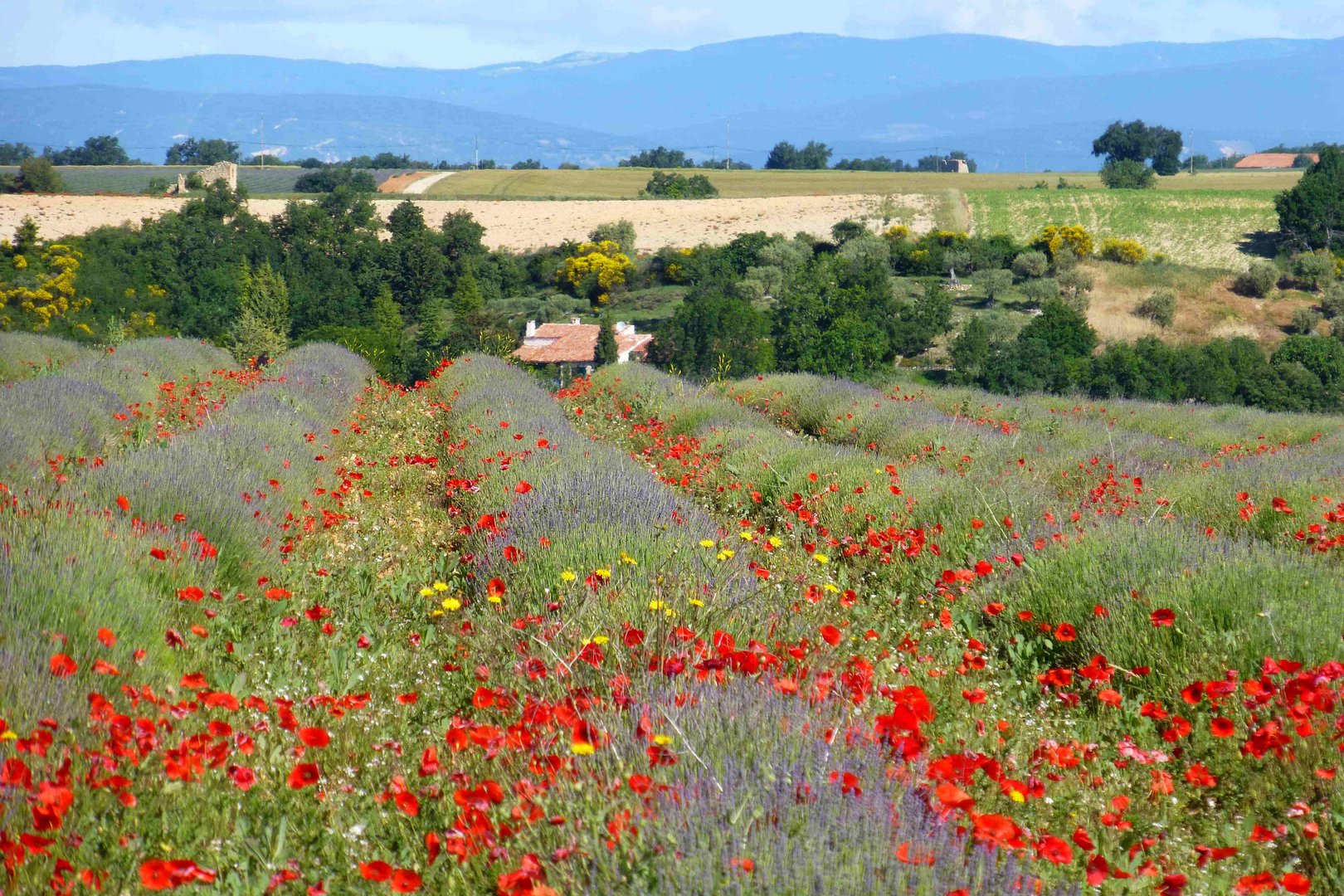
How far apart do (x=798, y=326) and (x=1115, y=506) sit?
3469cm

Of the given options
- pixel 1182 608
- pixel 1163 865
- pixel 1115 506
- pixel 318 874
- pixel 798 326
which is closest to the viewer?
pixel 318 874

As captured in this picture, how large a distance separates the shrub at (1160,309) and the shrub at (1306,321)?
5.04 metres

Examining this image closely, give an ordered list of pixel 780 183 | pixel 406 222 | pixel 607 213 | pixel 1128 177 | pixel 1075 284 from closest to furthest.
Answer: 1. pixel 1075 284
2. pixel 406 222
3. pixel 607 213
4. pixel 1128 177
5. pixel 780 183

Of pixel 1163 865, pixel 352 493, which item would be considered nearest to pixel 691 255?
pixel 352 493

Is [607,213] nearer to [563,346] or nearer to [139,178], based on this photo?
[563,346]

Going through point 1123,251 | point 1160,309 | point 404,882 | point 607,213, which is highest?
point 607,213

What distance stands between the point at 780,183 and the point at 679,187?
1018 centimetres

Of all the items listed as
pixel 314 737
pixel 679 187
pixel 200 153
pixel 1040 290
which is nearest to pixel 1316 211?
pixel 1040 290

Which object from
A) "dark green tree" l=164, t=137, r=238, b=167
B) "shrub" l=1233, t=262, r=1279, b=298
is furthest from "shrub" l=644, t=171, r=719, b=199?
"dark green tree" l=164, t=137, r=238, b=167

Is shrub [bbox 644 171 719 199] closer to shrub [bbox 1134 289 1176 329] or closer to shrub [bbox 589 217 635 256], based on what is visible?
shrub [bbox 589 217 635 256]

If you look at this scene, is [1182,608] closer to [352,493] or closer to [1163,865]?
[1163,865]

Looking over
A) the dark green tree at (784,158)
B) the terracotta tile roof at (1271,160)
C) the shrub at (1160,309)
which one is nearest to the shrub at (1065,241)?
the shrub at (1160,309)

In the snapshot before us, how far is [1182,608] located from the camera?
391 centimetres

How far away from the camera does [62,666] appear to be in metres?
2.50
